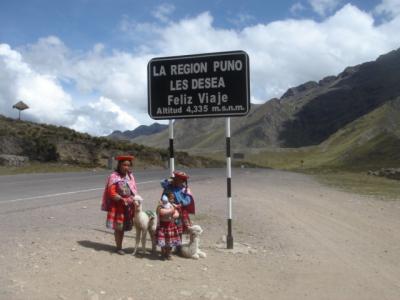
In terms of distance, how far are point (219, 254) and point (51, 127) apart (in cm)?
4273

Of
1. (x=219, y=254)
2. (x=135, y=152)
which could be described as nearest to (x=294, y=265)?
(x=219, y=254)

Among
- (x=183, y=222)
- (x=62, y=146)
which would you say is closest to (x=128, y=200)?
(x=183, y=222)

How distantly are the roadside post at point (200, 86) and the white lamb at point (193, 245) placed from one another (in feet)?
5.21

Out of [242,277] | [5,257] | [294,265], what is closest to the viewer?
[5,257]

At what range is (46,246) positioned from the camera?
27.0 feet

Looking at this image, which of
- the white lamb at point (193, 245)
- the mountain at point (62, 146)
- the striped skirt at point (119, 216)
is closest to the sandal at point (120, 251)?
the striped skirt at point (119, 216)

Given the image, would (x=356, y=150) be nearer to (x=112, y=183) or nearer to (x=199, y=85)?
(x=199, y=85)

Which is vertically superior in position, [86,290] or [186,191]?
[186,191]

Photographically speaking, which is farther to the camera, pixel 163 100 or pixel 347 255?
pixel 347 255

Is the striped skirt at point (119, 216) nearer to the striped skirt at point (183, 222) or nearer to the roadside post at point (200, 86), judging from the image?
the striped skirt at point (183, 222)

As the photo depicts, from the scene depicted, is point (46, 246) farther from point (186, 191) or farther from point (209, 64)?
point (209, 64)

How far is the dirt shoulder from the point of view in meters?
6.92

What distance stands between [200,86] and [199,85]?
1.0 inches

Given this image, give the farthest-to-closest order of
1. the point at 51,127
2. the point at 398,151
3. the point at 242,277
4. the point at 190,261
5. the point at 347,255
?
the point at 398,151 → the point at 51,127 → the point at 347,255 → the point at 190,261 → the point at 242,277
